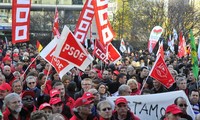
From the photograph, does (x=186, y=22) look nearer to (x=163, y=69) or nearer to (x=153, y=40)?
(x=153, y=40)

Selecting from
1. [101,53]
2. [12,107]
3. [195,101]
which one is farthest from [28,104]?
[101,53]

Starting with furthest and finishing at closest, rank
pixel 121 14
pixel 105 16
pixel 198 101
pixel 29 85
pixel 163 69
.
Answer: pixel 121 14 → pixel 105 16 → pixel 163 69 → pixel 29 85 → pixel 198 101

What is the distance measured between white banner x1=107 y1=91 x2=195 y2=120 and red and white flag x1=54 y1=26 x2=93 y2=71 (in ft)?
6.16

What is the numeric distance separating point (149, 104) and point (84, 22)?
5308mm

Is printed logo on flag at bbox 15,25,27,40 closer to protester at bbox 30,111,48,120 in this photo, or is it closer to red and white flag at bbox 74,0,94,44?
red and white flag at bbox 74,0,94,44

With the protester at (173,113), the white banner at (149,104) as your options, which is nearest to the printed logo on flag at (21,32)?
the white banner at (149,104)

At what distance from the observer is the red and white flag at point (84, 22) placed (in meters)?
13.5

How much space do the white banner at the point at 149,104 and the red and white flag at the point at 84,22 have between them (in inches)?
182

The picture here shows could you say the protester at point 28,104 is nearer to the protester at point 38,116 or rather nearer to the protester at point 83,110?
the protester at point 83,110

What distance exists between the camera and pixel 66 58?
10383 mm

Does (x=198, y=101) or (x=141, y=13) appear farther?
(x=141, y=13)

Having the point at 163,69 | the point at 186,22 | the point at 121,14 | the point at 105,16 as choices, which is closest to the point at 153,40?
the point at 105,16

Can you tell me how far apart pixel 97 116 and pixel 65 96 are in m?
1.77

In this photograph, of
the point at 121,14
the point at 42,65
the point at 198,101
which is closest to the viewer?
the point at 198,101
